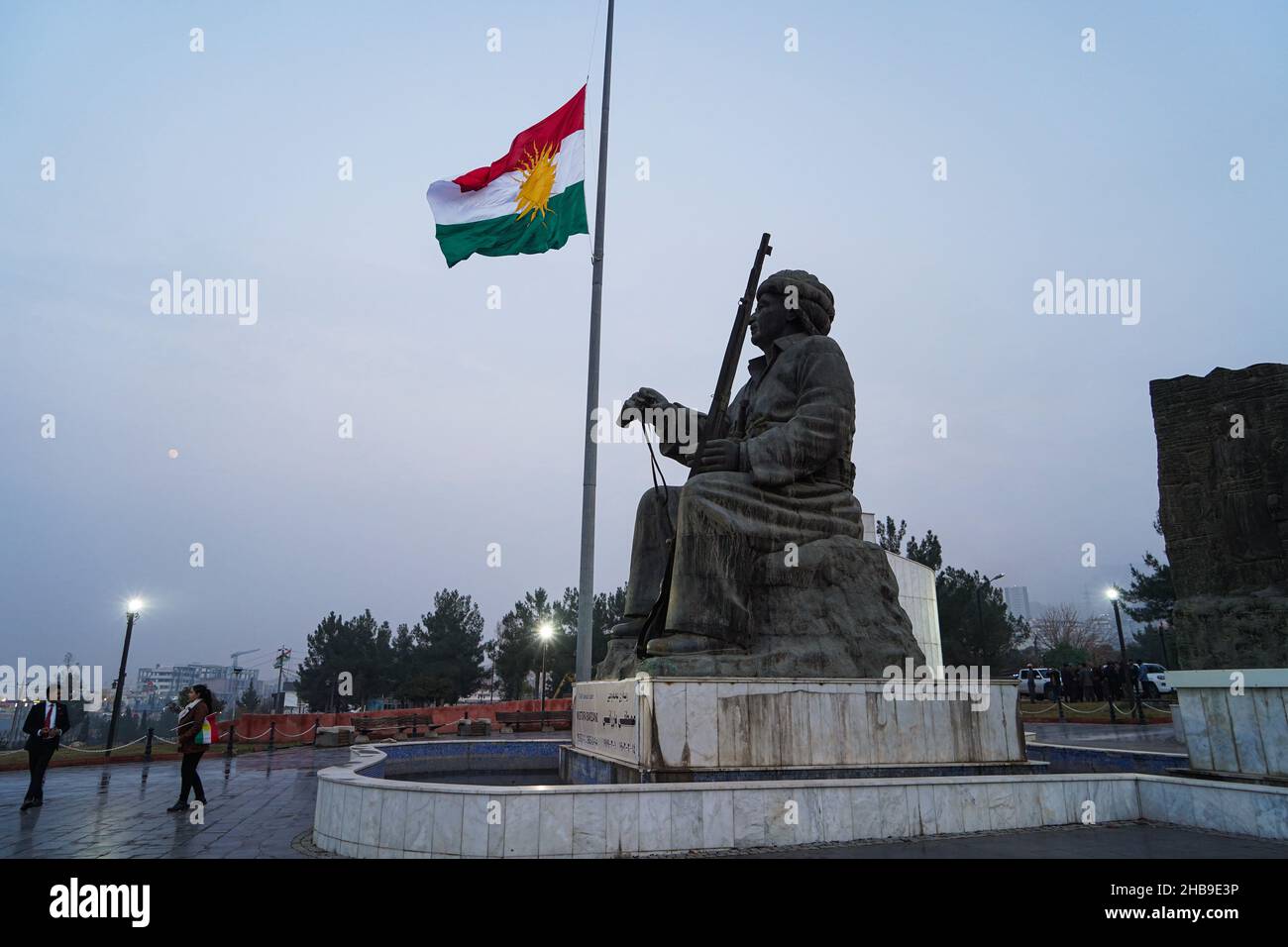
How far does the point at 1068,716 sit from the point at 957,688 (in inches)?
707

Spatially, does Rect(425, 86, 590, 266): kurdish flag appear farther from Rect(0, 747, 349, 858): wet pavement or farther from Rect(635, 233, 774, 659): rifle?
Rect(0, 747, 349, 858): wet pavement

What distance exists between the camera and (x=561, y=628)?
135ft

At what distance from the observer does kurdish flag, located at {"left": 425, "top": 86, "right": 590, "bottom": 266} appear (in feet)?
43.1

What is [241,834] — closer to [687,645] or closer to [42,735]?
[687,645]

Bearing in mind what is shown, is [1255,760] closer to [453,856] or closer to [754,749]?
[754,749]

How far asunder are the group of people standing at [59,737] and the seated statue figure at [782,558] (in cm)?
432

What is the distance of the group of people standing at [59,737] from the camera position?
24.9ft

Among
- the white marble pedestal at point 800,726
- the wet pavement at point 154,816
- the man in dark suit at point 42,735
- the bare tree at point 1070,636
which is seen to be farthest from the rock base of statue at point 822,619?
the bare tree at point 1070,636

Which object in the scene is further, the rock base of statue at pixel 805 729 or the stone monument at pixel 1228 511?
the stone monument at pixel 1228 511

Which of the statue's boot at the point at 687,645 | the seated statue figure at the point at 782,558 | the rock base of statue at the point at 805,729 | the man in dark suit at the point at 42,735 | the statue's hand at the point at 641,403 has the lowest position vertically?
the man in dark suit at the point at 42,735

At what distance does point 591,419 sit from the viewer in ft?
42.8

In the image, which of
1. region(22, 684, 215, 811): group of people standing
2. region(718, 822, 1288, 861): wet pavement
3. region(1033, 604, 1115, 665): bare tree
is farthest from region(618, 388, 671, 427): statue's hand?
region(1033, 604, 1115, 665): bare tree

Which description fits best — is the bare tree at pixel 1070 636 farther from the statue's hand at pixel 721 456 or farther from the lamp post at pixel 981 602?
the statue's hand at pixel 721 456
